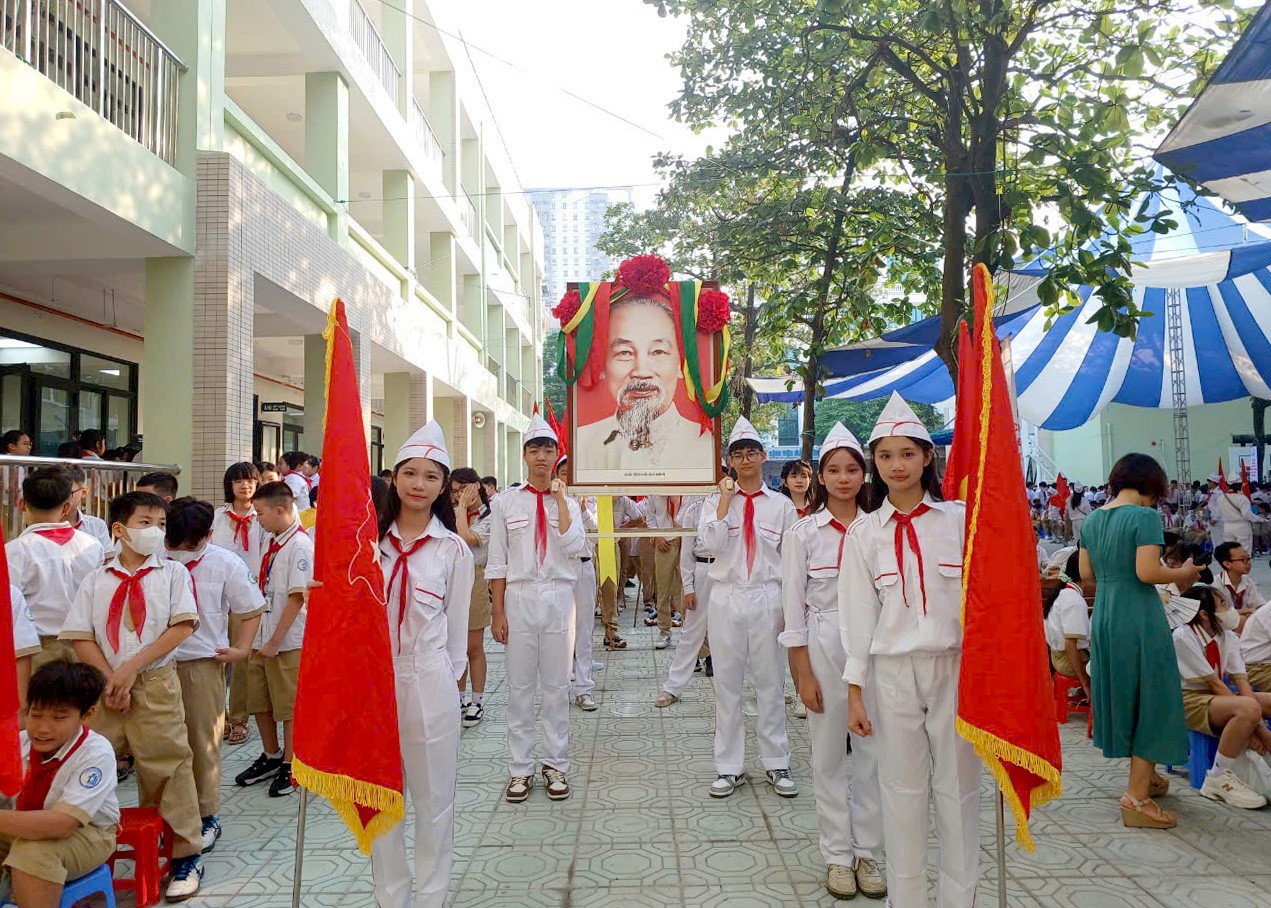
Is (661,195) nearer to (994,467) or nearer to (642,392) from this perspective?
(642,392)

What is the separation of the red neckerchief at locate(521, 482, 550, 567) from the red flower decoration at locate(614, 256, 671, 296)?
1.38 meters

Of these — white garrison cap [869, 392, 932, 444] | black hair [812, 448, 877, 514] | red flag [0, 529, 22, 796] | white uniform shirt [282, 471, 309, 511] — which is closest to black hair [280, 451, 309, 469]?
white uniform shirt [282, 471, 309, 511]

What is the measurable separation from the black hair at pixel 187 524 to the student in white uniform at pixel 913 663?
3.13 meters

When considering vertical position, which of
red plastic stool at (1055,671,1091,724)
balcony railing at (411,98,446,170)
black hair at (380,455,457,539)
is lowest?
red plastic stool at (1055,671,1091,724)

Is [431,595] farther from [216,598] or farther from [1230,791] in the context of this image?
[1230,791]

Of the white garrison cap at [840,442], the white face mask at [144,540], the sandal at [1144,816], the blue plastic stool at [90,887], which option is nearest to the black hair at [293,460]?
the white face mask at [144,540]

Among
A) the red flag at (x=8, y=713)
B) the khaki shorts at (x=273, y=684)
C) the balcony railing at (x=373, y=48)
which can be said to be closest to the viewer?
the red flag at (x=8, y=713)

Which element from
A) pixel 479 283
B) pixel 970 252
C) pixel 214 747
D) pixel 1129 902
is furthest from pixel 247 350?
pixel 479 283

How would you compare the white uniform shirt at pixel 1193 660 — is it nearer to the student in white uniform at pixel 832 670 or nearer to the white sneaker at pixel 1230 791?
the white sneaker at pixel 1230 791

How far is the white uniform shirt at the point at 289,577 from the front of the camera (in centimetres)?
498

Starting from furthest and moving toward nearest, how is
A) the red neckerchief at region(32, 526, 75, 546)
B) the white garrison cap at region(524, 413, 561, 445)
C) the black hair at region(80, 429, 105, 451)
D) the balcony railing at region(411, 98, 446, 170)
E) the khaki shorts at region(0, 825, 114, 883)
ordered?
the balcony railing at region(411, 98, 446, 170)
the black hair at region(80, 429, 105, 451)
the white garrison cap at region(524, 413, 561, 445)
the red neckerchief at region(32, 526, 75, 546)
the khaki shorts at region(0, 825, 114, 883)

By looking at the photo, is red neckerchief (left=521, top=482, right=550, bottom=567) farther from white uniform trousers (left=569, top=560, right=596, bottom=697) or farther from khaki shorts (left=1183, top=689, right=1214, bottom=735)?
khaki shorts (left=1183, top=689, right=1214, bottom=735)

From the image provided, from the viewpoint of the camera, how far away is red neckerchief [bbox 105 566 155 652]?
3777 millimetres

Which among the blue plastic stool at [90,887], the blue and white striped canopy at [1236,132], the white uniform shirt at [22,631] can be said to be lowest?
the blue plastic stool at [90,887]
